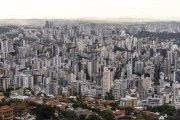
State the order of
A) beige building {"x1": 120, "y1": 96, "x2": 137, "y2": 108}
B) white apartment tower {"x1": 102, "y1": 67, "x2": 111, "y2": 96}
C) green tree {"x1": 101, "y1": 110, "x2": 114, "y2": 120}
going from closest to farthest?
green tree {"x1": 101, "y1": 110, "x2": 114, "y2": 120} < beige building {"x1": 120, "y1": 96, "x2": 137, "y2": 108} < white apartment tower {"x1": 102, "y1": 67, "x2": 111, "y2": 96}

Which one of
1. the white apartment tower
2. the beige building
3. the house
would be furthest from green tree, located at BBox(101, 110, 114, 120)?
the white apartment tower

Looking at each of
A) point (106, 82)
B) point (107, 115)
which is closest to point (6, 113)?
point (107, 115)

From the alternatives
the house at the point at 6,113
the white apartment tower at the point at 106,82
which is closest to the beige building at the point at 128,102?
the white apartment tower at the point at 106,82

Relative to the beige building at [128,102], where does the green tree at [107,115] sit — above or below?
above

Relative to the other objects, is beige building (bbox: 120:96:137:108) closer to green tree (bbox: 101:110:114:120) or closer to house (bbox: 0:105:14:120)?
green tree (bbox: 101:110:114:120)

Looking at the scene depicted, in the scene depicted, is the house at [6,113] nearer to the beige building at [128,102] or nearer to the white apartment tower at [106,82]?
the beige building at [128,102]

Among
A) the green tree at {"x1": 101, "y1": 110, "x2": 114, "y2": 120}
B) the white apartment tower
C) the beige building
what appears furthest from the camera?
the white apartment tower

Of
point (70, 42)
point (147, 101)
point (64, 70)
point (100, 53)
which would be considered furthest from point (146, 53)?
point (147, 101)

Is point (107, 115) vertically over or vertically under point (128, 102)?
over

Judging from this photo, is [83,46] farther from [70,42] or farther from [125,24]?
[125,24]

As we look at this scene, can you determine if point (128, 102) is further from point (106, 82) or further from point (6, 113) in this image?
point (6, 113)

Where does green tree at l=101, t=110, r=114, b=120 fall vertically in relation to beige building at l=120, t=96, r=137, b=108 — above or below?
above

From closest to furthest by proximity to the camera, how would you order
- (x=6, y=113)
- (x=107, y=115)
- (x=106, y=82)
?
(x=6, y=113), (x=107, y=115), (x=106, y=82)
